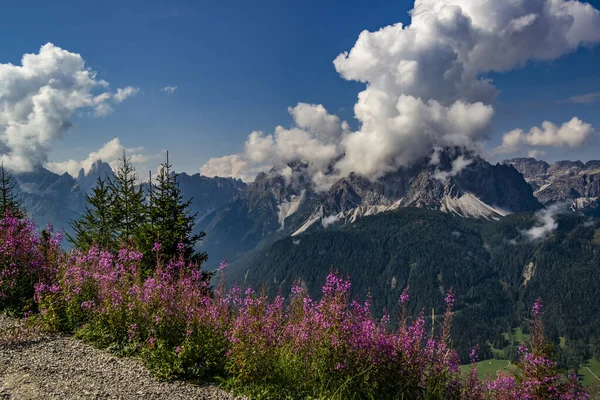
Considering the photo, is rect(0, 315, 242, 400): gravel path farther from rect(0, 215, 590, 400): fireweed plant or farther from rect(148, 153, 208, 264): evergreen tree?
rect(148, 153, 208, 264): evergreen tree

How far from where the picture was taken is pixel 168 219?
87.1 ft

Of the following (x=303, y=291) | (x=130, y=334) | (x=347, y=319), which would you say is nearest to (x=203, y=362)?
(x=130, y=334)

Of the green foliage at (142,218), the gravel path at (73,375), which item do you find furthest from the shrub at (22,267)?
the green foliage at (142,218)

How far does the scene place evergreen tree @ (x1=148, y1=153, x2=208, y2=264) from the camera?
25.0m

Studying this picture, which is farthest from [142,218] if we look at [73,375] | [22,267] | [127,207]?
[73,375]

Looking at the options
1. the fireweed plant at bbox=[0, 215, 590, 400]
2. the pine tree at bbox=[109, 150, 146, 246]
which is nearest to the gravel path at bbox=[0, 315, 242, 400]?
the fireweed plant at bbox=[0, 215, 590, 400]

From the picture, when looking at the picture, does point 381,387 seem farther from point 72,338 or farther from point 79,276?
point 79,276

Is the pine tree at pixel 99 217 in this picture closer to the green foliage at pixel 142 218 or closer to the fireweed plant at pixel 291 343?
the green foliage at pixel 142 218

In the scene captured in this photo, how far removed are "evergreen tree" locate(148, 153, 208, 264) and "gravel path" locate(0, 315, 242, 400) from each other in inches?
492

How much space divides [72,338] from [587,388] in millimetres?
14093

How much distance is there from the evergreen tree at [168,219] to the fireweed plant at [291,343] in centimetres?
1175

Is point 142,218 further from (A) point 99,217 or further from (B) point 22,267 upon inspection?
(B) point 22,267

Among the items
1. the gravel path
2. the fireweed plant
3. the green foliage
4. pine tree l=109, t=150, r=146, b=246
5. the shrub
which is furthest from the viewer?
pine tree l=109, t=150, r=146, b=246

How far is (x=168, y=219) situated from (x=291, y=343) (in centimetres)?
1942
